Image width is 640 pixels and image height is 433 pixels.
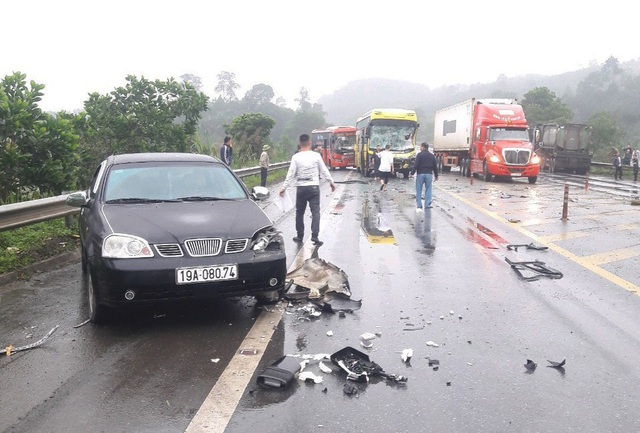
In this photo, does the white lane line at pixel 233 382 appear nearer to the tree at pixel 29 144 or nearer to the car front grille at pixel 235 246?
the car front grille at pixel 235 246

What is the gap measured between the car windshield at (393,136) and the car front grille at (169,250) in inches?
988

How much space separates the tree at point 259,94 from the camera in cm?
13099

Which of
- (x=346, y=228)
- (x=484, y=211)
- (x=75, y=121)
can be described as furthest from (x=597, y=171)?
(x=75, y=121)

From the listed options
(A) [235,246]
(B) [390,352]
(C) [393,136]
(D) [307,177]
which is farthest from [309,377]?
(C) [393,136]

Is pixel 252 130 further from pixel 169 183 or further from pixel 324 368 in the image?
pixel 324 368

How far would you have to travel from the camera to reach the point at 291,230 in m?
11.1

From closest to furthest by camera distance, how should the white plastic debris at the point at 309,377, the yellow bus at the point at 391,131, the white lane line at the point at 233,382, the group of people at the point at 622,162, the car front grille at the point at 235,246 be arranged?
the white lane line at the point at 233,382 < the white plastic debris at the point at 309,377 < the car front grille at the point at 235,246 < the group of people at the point at 622,162 < the yellow bus at the point at 391,131

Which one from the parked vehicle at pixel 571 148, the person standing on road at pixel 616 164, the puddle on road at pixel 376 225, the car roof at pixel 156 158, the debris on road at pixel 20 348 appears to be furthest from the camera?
the parked vehicle at pixel 571 148

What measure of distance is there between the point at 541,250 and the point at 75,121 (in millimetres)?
8694

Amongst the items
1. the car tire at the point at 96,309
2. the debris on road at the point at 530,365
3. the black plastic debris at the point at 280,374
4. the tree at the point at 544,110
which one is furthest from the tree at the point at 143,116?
the tree at the point at 544,110

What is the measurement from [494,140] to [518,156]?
148cm

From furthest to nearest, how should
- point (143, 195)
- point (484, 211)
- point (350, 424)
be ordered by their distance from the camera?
point (484, 211) < point (143, 195) < point (350, 424)

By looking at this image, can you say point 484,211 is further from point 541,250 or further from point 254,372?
point 254,372

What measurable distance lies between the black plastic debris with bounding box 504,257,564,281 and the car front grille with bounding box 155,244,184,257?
4327 mm
